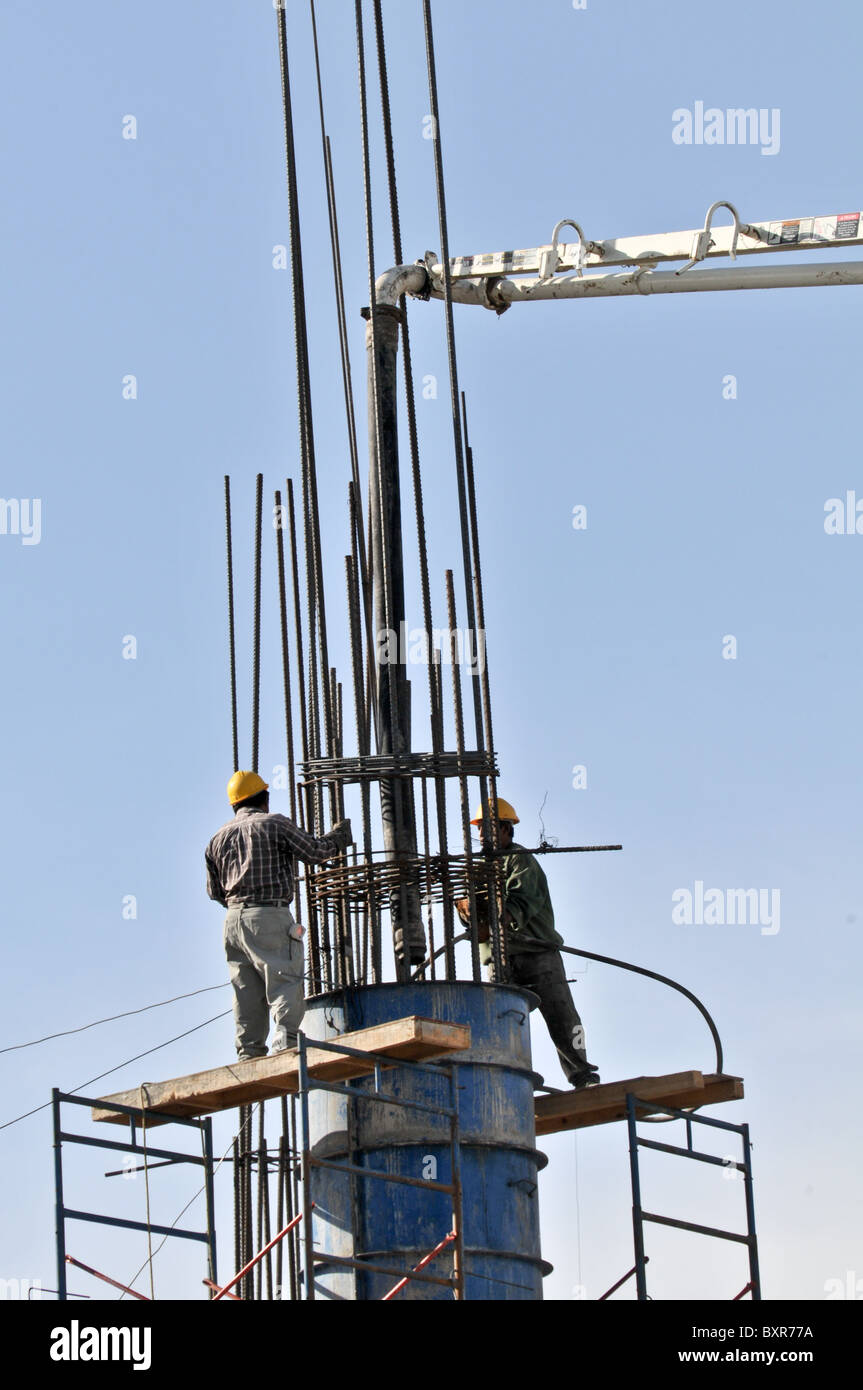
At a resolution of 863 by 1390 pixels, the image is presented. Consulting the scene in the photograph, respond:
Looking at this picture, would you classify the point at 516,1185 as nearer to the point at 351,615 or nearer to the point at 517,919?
the point at 517,919

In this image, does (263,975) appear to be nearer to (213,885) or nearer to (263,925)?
(263,925)

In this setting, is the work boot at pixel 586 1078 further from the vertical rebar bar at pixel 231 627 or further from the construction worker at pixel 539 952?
the vertical rebar bar at pixel 231 627

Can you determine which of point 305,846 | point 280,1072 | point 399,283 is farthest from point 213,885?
point 399,283

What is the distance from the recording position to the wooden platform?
16625 millimetres

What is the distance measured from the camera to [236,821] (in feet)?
51.4

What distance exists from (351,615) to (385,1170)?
443 cm

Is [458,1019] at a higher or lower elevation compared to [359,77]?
lower

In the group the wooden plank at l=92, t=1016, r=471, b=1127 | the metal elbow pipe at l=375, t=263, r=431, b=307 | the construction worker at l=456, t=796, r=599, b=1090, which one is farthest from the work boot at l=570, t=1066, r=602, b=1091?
the metal elbow pipe at l=375, t=263, r=431, b=307

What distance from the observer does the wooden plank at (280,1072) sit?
14.0 metres

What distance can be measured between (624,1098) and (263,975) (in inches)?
119

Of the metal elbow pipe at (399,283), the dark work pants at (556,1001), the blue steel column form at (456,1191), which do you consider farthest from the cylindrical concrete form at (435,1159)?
the metal elbow pipe at (399,283)

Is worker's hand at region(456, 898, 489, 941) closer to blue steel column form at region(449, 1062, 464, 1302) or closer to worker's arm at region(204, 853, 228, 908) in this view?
worker's arm at region(204, 853, 228, 908)

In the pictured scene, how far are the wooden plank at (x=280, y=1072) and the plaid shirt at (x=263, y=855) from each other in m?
1.14
